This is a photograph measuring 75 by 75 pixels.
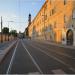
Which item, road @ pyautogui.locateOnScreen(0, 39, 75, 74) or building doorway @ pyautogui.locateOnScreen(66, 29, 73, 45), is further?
building doorway @ pyautogui.locateOnScreen(66, 29, 73, 45)

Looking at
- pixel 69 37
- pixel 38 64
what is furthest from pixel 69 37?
pixel 38 64

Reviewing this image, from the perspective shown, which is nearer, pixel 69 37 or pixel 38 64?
pixel 38 64

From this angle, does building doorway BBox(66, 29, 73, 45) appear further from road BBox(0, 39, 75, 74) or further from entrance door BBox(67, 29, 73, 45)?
road BBox(0, 39, 75, 74)

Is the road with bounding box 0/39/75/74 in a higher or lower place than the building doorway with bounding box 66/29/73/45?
lower

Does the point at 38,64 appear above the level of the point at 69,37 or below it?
below

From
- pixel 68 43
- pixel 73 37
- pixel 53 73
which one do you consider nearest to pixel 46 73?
pixel 53 73

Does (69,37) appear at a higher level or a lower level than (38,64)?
higher

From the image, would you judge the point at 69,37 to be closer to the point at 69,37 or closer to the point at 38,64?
the point at 69,37

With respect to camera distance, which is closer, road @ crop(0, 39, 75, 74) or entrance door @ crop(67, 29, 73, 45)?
road @ crop(0, 39, 75, 74)

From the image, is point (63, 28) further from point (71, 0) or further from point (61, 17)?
point (71, 0)

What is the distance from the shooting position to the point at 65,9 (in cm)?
5475

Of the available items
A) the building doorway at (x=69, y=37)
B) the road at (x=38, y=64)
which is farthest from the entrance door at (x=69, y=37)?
the road at (x=38, y=64)

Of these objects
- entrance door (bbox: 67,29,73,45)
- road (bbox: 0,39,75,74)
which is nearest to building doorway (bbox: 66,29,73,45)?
entrance door (bbox: 67,29,73,45)

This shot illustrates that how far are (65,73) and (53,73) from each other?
0.57 metres
